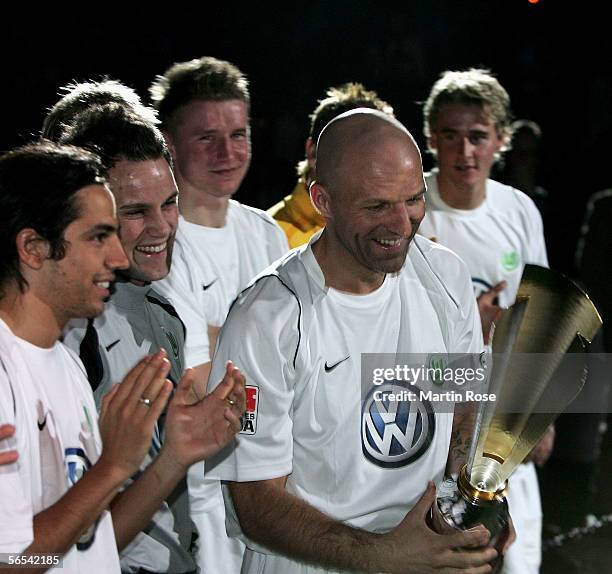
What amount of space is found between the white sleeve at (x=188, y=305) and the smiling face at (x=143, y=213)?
1.07ft

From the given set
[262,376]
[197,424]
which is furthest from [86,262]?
[262,376]

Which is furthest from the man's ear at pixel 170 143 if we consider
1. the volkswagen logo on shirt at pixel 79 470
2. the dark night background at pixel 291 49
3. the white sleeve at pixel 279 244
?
the dark night background at pixel 291 49

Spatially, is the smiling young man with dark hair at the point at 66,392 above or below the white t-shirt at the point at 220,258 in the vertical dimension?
below

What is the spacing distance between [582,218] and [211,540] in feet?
19.4

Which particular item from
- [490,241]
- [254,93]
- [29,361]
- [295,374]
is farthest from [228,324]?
[254,93]

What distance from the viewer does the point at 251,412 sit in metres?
2.35

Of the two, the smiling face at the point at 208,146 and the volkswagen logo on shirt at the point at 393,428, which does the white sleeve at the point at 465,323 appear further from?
the smiling face at the point at 208,146

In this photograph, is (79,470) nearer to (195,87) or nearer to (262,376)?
(262,376)

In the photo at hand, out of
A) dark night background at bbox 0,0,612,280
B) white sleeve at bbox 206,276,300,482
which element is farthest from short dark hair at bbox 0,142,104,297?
dark night background at bbox 0,0,612,280

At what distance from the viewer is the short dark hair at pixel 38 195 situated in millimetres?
1899

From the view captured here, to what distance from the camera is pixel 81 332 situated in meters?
2.46

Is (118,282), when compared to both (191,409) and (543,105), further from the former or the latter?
(543,105)

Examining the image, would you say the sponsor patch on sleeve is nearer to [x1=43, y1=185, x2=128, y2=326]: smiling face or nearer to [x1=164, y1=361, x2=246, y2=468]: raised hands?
[x1=164, y1=361, x2=246, y2=468]: raised hands

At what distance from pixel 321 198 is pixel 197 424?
2.44 feet
